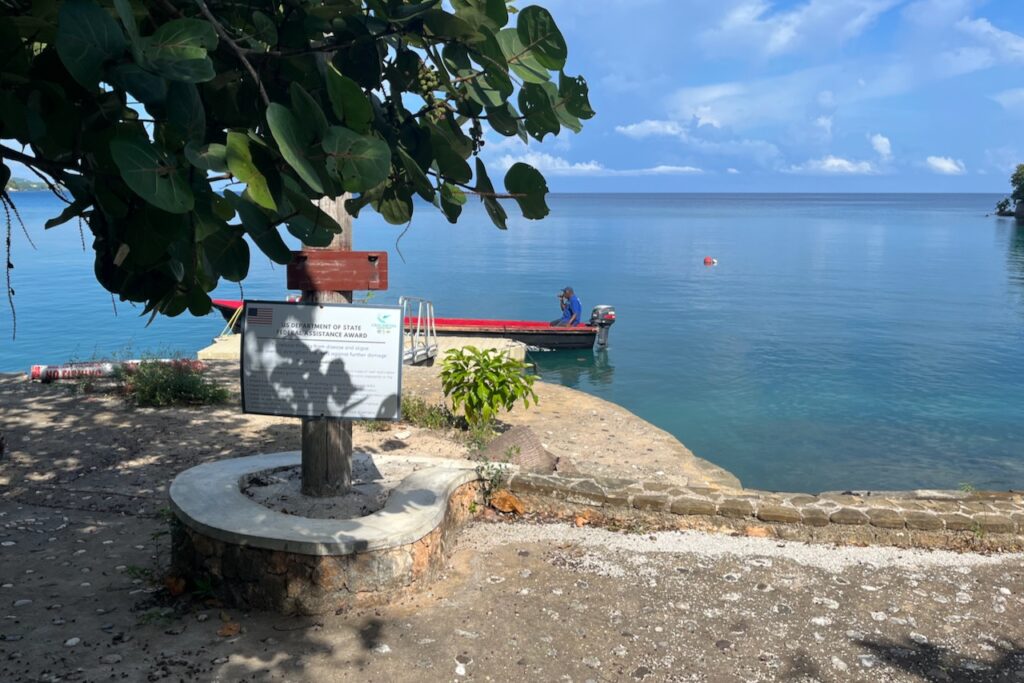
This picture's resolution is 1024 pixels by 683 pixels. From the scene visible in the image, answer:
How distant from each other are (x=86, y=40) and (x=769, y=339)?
25585 millimetres

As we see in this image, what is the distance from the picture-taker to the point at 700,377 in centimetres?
2098

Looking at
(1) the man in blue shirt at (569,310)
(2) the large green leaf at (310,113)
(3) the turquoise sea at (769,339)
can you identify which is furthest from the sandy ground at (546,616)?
(1) the man in blue shirt at (569,310)

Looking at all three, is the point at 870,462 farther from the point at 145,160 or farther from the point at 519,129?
the point at 145,160

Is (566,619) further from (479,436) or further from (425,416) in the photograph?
(425,416)

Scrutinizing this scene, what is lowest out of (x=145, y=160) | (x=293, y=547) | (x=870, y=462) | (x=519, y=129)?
(x=870, y=462)

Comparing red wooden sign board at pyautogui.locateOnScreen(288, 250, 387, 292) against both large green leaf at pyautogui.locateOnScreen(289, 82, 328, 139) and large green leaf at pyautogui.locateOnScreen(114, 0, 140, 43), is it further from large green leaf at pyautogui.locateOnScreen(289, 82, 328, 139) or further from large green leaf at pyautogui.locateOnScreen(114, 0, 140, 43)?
large green leaf at pyautogui.locateOnScreen(114, 0, 140, 43)

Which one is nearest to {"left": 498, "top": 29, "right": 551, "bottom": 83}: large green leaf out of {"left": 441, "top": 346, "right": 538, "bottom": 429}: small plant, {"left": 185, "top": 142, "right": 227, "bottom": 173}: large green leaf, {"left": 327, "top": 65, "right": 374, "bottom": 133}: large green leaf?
{"left": 327, "top": 65, "right": 374, "bottom": 133}: large green leaf

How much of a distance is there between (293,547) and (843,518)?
12.2 feet

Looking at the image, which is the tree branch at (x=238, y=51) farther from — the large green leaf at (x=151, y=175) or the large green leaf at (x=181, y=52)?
the large green leaf at (x=151, y=175)

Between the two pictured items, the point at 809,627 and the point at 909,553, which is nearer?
the point at 809,627

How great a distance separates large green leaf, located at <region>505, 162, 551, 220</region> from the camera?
9.04 feet

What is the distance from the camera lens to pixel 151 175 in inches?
76.2

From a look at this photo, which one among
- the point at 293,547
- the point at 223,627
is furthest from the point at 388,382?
the point at 223,627

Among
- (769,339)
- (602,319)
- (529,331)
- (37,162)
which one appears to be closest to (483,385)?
(37,162)
